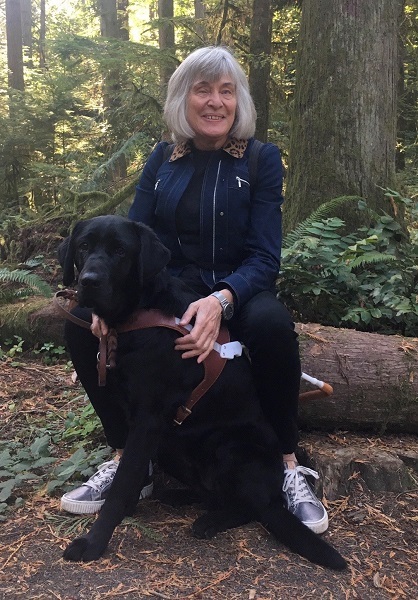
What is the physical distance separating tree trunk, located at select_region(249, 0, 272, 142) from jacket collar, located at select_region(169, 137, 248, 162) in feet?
22.5

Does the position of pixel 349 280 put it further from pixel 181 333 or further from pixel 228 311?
pixel 181 333

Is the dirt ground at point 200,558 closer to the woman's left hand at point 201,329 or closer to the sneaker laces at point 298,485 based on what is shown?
the sneaker laces at point 298,485

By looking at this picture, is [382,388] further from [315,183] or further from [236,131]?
[315,183]

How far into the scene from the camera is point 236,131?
2977mm

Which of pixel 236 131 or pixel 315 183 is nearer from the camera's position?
pixel 236 131

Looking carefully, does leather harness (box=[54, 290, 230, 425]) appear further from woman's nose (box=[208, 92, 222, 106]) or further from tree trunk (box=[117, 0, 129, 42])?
tree trunk (box=[117, 0, 129, 42])

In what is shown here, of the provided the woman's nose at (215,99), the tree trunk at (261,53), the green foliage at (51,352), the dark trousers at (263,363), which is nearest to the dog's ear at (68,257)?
the dark trousers at (263,363)

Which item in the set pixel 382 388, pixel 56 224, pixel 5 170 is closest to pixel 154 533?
pixel 382 388

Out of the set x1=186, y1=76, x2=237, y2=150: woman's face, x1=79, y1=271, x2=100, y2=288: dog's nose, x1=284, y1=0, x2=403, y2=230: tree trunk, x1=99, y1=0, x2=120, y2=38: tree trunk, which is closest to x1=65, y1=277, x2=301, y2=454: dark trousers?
x1=79, y1=271, x2=100, y2=288: dog's nose

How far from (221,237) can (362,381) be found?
3.93 ft

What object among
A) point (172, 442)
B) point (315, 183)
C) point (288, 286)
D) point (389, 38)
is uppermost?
point (389, 38)

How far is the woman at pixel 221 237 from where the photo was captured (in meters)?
2.63

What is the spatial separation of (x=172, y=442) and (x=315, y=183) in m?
2.87

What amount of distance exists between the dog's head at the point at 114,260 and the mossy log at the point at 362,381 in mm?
1249
